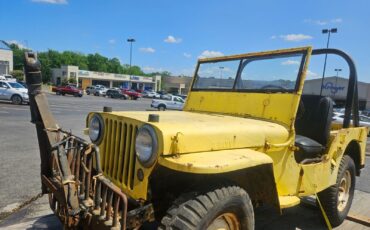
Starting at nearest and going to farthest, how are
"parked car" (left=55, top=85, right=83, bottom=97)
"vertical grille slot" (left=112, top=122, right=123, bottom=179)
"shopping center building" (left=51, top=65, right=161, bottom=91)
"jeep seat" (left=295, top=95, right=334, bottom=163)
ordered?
"vertical grille slot" (left=112, top=122, right=123, bottom=179) < "jeep seat" (left=295, top=95, right=334, bottom=163) < "parked car" (left=55, top=85, right=83, bottom=97) < "shopping center building" (left=51, top=65, right=161, bottom=91)

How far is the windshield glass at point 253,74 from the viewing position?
13.5 feet

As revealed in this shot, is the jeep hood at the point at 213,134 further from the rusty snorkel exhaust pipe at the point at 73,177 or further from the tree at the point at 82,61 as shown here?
the tree at the point at 82,61

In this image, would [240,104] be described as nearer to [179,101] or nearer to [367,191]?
[367,191]

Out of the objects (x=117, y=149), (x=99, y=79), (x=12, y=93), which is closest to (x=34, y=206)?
(x=117, y=149)

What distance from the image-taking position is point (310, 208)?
5.50 m

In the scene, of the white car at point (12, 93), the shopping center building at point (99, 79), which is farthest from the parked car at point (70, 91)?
the shopping center building at point (99, 79)

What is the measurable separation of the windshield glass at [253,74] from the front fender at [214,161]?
4.50 feet

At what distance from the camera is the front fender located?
2504 mm

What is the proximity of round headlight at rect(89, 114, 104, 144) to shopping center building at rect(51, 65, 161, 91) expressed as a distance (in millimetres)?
80657

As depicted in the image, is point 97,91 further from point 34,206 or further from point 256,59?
point 256,59

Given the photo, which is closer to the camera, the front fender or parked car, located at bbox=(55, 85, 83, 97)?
the front fender

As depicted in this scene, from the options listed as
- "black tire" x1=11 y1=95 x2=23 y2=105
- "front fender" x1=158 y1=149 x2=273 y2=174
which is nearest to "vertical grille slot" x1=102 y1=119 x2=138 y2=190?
"front fender" x1=158 y1=149 x2=273 y2=174

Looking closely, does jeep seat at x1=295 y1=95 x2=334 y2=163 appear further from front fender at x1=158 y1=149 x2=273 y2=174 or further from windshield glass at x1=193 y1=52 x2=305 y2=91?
front fender at x1=158 y1=149 x2=273 y2=174

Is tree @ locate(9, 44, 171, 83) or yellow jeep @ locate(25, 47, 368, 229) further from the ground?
tree @ locate(9, 44, 171, 83)
